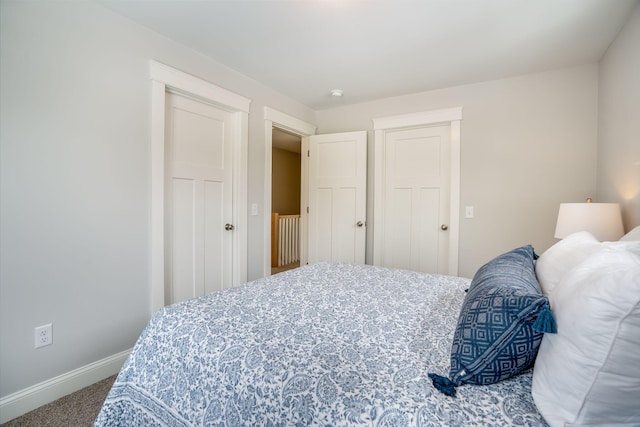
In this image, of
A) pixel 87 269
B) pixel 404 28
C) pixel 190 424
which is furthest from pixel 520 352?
pixel 87 269

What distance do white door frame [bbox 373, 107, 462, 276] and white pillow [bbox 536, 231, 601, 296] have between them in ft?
5.68

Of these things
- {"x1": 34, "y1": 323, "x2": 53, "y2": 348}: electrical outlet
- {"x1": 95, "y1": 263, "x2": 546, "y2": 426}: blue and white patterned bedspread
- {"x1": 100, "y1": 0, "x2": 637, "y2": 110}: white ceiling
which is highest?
{"x1": 100, "y1": 0, "x2": 637, "y2": 110}: white ceiling

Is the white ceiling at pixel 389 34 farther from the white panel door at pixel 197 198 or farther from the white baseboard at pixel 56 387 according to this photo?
the white baseboard at pixel 56 387

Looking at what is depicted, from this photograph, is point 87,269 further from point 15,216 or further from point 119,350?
point 119,350

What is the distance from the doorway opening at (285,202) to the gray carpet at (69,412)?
335 centimetres

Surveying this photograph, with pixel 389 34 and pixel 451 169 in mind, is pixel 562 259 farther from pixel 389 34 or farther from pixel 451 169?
pixel 451 169

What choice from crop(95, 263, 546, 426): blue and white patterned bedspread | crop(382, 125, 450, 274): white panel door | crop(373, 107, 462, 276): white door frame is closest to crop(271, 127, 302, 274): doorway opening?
crop(373, 107, 462, 276): white door frame

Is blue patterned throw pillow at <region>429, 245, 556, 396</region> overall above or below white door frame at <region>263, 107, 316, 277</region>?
below

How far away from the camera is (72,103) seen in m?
1.77

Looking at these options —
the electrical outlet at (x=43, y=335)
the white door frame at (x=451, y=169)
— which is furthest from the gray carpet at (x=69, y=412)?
the white door frame at (x=451, y=169)

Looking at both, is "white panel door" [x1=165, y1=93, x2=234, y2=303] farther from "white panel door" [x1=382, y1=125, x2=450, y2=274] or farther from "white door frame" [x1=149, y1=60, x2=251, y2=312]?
"white panel door" [x1=382, y1=125, x2=450, y2=274]

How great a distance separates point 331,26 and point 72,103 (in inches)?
67.8

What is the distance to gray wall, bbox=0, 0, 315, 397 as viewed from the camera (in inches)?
62.1

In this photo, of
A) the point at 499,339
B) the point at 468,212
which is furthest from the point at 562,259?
the point at 468,212
